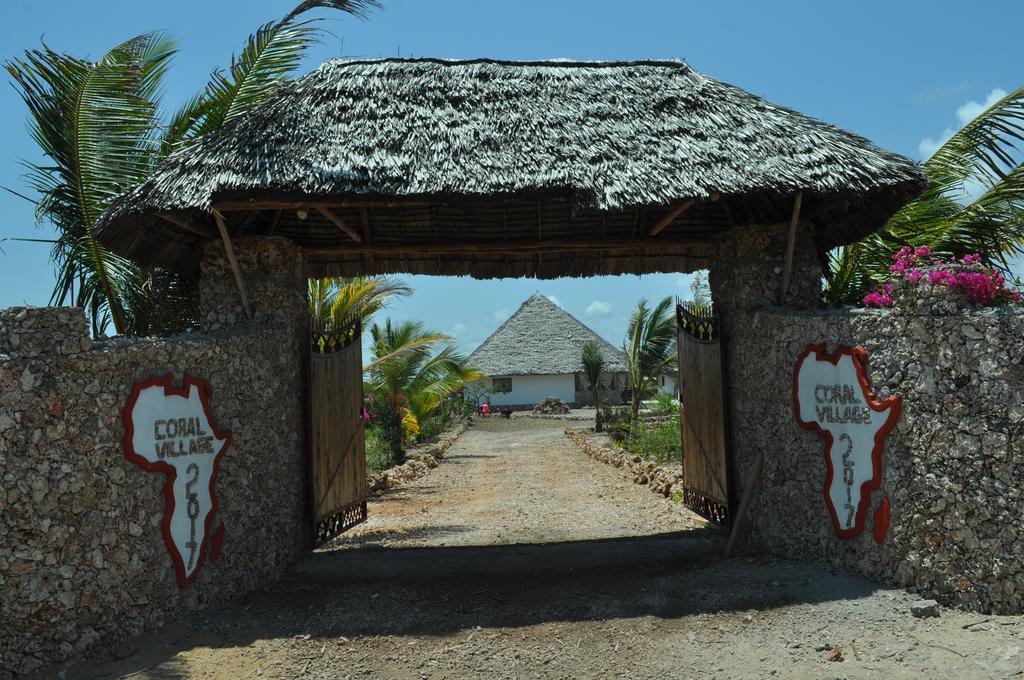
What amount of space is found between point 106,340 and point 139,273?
14.0 feet

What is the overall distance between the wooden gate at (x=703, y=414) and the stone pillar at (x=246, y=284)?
4.27 m

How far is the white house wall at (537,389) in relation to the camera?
4150cm

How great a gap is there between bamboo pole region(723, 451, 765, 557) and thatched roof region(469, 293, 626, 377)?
3130cm

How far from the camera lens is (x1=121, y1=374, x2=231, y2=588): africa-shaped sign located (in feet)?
18.8

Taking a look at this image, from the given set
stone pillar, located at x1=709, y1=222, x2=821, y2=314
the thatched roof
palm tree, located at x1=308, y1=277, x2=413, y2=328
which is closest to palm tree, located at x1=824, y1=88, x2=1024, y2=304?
stone pillar, located at x1=709, y1=222, x2=821, y2=314

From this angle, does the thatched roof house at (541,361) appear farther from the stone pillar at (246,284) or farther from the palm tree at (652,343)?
the stone pillar at (246,284)

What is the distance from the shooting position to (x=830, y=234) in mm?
8961

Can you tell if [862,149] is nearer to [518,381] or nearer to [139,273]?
[139,273]

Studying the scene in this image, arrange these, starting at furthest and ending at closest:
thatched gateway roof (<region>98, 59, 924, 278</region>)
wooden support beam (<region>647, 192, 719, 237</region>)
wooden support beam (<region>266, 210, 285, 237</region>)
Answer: wooden support beam (<region>266, 210, 285, 237</region>) → wooden support beam (<region>647, 192, 719, 237</region>) → thatched gateway roof (<region>98, 59, 924, 278</region>)

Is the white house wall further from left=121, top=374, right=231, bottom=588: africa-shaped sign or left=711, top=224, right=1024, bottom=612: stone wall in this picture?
left=121, top=374, right=231, bottom=588: africa-shaped sign

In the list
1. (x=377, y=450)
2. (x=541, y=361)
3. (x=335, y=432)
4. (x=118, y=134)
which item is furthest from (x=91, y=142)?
(x=541, y=361)

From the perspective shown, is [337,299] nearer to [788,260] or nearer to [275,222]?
[275,222]

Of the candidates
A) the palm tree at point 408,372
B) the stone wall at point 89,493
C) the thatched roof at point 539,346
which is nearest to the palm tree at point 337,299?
the palm tree at point 408,372

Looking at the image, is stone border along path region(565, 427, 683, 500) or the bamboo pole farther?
stone border along path region(565, 427, 683, 500)
